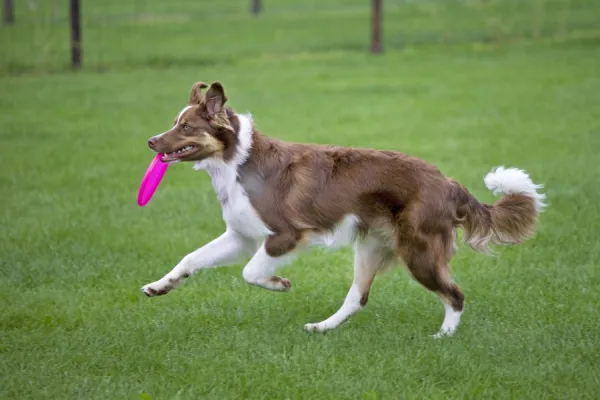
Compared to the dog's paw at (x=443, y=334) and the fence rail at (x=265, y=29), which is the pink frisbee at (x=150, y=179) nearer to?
the dog's paw at (x=443, y=334)

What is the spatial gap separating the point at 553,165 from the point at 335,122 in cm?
419

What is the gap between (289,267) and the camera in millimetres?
8258

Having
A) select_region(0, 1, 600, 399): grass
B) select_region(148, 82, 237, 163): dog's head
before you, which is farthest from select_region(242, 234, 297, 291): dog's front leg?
select_region(148, 82, 237, 163): dog's head

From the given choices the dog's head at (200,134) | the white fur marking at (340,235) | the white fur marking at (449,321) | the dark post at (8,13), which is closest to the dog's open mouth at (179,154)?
the dog's head at (200,134)

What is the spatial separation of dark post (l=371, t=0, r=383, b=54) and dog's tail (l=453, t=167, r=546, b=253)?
612 inches

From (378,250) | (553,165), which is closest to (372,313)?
(378,250)

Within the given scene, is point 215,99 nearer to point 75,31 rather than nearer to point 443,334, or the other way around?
point 443,334

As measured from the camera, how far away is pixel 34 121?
50.4 feet

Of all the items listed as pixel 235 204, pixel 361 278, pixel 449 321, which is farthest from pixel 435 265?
pixel 235 204

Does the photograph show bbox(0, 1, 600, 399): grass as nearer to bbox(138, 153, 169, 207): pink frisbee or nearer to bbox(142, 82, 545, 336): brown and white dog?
bbox(142, 82, 545, 336): brown and white dog

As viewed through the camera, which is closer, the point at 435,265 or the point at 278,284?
the point at 435,265

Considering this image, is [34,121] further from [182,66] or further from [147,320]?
[147,320]

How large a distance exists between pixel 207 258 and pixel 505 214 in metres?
1.92

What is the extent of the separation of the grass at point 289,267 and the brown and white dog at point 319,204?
48 centimetres
